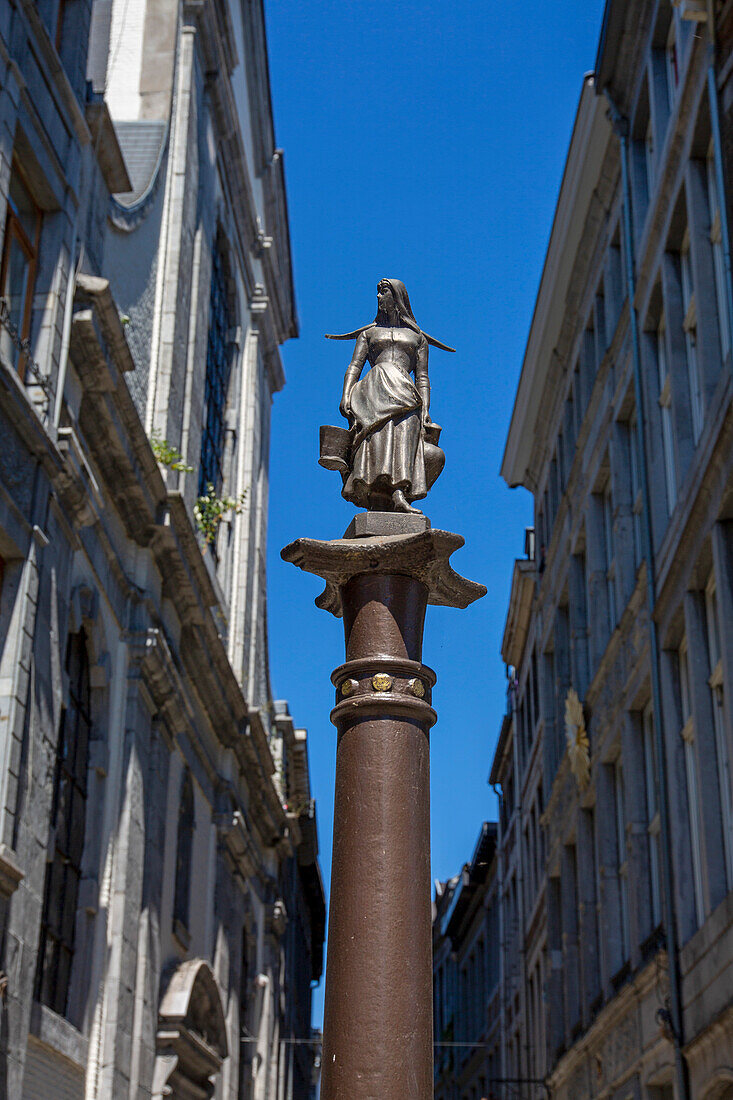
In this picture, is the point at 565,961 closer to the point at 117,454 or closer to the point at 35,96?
the point at 117,454

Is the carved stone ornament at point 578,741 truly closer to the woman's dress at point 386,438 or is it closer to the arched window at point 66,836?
the arched window at point 66,836

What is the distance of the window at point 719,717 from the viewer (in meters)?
17.9

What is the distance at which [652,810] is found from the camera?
23156 millimetres

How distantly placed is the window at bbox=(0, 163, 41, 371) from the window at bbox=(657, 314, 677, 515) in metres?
9.42

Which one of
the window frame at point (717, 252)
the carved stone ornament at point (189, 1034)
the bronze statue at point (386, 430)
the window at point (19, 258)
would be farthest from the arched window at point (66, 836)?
the bronze statue at point (386, 430)

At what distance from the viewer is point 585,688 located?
29547mm

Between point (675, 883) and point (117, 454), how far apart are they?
1003 cm

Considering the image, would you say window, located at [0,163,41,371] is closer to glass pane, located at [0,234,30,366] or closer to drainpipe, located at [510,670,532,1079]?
glass pane, located at [0,234,30,366]

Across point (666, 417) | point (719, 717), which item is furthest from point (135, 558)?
point (719, 717)

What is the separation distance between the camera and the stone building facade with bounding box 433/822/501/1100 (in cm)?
5003

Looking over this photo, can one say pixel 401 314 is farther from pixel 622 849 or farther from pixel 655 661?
pixel 622 849

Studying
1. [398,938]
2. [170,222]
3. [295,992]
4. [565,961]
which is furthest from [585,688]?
[295,992]

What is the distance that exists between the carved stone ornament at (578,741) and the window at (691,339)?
8.75 m

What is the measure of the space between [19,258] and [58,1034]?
9.60 m
